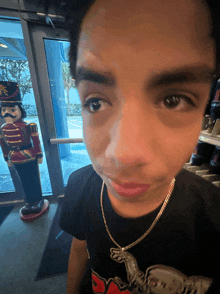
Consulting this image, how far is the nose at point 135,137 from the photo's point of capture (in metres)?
0.24

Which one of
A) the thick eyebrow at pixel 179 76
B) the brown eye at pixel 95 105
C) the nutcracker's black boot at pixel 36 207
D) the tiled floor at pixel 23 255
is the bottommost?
the tiled floor at pixel 23 255

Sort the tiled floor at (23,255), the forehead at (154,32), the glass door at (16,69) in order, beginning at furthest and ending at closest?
the glass door at (16,69), the tiled floor at (23,255), the forehead at (154,32)

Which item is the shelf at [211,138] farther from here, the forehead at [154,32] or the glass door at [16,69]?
the glass door at [16,69]

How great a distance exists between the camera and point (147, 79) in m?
0.22

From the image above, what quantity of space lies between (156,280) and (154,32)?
571 millimetres

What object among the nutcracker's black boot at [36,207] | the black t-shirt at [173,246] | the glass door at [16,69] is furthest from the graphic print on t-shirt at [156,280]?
the nutcracker's black boot at [36,207]

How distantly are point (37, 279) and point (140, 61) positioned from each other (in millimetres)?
1564

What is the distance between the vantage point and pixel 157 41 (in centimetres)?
21

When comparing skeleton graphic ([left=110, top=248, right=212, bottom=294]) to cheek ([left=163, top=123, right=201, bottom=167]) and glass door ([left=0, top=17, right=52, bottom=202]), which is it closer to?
cheek ([left=163, top=123, right=201, bottom=167])

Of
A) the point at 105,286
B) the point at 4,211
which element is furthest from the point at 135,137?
the point at 4,211

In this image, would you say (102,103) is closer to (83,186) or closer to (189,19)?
(189,19)

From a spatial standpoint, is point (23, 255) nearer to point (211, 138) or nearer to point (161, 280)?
point (161, 280)

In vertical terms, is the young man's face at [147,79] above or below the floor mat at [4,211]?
above

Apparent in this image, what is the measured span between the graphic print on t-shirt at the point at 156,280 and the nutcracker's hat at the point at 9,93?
1.37 m
